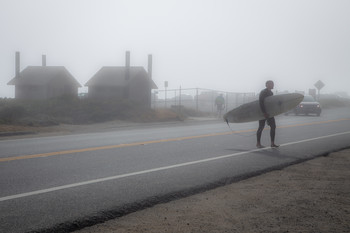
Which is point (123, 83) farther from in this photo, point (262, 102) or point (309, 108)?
point (262, 102)

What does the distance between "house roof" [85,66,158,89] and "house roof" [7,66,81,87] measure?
439 cm

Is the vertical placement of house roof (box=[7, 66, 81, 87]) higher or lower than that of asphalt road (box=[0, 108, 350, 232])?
higher

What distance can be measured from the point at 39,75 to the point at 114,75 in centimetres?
975

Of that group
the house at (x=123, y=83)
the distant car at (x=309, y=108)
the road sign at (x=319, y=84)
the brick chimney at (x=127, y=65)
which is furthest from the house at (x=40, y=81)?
the road sign at (x=319, y=84)

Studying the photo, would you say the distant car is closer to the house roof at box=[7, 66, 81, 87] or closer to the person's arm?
the person's arm

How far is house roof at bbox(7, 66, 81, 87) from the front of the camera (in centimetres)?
4372

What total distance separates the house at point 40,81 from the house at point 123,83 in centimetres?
351

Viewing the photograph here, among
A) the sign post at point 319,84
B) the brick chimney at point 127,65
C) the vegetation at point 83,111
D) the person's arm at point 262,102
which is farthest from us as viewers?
the sign post at point 319,84

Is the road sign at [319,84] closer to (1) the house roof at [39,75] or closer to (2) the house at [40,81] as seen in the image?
(2) the house at [40,81]

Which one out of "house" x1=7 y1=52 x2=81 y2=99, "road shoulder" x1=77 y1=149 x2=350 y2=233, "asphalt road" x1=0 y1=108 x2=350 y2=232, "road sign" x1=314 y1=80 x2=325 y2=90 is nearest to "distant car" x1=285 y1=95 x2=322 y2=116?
"road sign" x1=314 y1=80 x2=325 y2=90

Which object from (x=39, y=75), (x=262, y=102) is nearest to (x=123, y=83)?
(x=39, y=75)

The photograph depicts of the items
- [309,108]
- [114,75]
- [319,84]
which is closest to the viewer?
[309,108]

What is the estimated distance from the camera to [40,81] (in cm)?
4341

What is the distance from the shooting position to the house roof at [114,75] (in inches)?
1628
